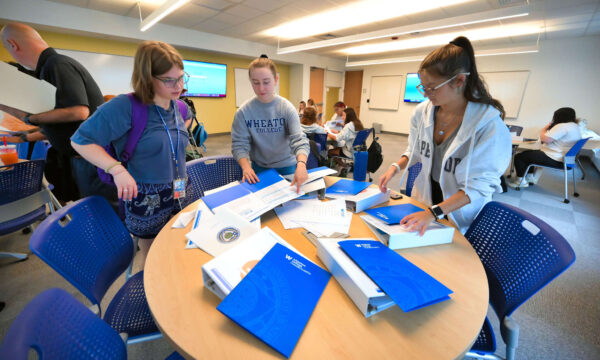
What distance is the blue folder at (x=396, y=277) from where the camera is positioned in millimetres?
641

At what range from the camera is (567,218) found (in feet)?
10.1

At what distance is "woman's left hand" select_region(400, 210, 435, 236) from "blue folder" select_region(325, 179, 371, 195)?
14.5 inches

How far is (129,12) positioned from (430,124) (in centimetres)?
637

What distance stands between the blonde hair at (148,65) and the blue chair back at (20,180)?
1.35 meters

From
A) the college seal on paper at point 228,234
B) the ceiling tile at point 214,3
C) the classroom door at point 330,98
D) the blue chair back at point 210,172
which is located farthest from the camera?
the classroom door at point 330,98

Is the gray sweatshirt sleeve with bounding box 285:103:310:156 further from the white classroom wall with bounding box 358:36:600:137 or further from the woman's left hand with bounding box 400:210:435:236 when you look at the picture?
the white classroom wall with bounding box 358:36:600:137

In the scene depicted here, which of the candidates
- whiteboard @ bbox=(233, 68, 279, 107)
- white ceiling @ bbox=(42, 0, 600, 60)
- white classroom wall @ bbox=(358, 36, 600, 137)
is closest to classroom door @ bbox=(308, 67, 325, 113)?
whiteboard @ bbox=(233, 68, 279, 107)

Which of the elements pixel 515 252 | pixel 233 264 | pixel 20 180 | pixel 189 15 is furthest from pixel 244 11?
pixel 515 252

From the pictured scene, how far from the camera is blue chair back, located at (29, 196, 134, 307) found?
0.80m

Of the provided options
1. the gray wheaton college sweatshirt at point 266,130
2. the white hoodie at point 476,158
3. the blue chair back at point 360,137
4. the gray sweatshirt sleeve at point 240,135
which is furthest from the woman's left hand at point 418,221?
the blue chair back at point 360,137

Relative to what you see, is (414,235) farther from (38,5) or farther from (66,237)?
(38,5)

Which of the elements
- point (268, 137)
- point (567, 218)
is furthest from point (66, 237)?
point (567, 218)

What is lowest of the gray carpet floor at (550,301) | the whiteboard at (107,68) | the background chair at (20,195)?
the gray carpet floor at (550,301)

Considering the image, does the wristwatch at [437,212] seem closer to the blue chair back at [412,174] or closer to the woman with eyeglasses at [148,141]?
the blue chair back at [412,174]
